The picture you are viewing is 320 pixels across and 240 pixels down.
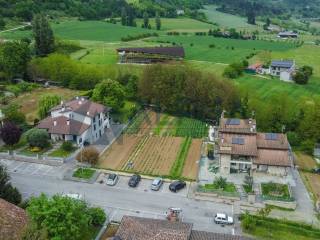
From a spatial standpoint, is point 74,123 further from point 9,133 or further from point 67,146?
point 9,133

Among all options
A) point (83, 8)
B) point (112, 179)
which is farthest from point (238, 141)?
point (83, 8)

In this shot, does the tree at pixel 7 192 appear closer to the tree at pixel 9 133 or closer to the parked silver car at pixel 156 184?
the tree at pixel 9 133

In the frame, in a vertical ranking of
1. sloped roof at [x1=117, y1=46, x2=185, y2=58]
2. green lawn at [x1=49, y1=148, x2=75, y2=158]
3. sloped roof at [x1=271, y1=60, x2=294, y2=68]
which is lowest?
green lawn at [x1=49, y1=148, x2=75, y2=158]

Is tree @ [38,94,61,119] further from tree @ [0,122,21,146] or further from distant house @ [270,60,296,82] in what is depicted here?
distant house @ [270,60,296,82]

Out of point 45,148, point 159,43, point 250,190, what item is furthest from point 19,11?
point 250,190

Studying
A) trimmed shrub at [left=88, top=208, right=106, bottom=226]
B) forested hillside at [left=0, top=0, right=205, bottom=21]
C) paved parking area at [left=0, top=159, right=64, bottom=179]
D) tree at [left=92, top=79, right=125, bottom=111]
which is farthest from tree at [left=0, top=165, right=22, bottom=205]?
forested hillside at [left=0, top=0, right=205, bottom=21]

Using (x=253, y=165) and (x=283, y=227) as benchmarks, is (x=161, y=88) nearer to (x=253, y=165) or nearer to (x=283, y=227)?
(x=253, y=165)
